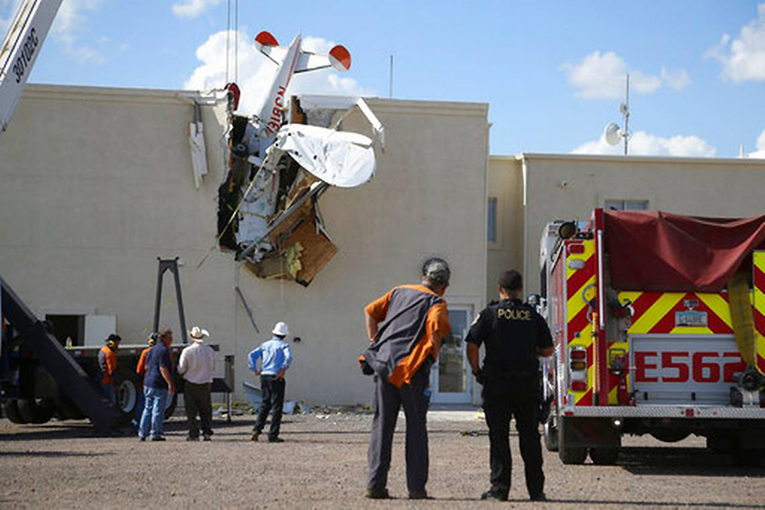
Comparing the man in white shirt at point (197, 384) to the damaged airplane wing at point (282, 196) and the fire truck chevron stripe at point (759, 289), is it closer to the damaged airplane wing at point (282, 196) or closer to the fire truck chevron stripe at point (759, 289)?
the damaged airplane wing at point (282, 196)

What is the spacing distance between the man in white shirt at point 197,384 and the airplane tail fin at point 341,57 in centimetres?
1037

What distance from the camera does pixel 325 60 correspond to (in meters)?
27.2

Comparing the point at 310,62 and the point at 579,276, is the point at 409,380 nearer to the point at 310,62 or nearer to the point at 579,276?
the point at 579,276

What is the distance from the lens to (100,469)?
12.8m

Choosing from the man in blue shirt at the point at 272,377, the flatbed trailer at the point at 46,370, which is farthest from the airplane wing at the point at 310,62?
the man in blue shirt at the point at 272,377

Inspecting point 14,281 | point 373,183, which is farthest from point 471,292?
point 14,281

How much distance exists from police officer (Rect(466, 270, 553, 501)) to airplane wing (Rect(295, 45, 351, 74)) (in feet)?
57.6

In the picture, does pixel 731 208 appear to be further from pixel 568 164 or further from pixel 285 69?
pixel 285 69

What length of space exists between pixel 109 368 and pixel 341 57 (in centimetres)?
1001

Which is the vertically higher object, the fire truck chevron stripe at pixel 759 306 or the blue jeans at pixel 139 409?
the fire truck chevron stripe at pixel 759 306

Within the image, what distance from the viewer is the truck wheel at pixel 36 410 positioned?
21562 mm

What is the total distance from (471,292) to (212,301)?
→ 5.96 meters

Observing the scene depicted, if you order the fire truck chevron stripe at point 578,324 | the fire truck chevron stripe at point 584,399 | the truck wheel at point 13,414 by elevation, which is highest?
the fire truck chevron stripe at point 578,324

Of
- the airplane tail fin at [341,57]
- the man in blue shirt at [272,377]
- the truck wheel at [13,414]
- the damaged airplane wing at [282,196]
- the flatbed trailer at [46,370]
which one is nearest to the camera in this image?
the man in blue shirt at [272,377]
